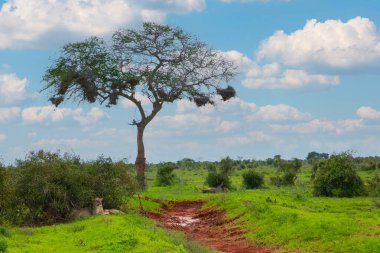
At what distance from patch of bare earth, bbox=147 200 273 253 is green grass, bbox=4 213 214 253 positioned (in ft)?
7.36

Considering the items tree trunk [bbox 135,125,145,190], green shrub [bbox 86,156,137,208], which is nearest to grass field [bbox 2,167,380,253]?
green shrub [bbox 86,156,137,208]

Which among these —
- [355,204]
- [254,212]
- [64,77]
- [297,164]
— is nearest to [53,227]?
[254,212]

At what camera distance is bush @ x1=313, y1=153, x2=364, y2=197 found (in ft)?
138

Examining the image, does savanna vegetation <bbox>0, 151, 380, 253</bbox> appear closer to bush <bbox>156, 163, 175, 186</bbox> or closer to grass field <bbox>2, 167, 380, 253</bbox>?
grass field <bbox>2, 167, 380, 253</bbox>

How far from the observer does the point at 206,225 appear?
3247cm

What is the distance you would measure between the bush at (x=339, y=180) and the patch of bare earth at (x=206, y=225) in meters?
8.54

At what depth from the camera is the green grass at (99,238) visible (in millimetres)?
20922

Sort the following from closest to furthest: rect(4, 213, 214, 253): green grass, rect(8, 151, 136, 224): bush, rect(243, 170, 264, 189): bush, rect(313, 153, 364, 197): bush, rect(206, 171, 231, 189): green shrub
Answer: rect(4, 213, 214, 253): green grass → rect(8, 151, 136, 224): bush → rect(313, 153, 364, 197): bush → rect(206, 171, 231, 189): green shrub → rect(243, 170, 264, 189): bush

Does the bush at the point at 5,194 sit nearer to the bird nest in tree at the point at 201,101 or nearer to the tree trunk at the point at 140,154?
the tree trunk at the point at 140,154

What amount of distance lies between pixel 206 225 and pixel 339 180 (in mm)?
13880

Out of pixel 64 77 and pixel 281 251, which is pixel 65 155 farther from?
pixel 64 77

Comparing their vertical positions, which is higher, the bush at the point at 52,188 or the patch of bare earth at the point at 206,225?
the bush at the point at 52,188

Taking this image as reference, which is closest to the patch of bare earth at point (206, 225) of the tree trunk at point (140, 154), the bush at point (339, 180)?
the bush at point (339, 180)

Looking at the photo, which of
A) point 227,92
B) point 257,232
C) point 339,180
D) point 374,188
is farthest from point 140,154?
point 257,232
